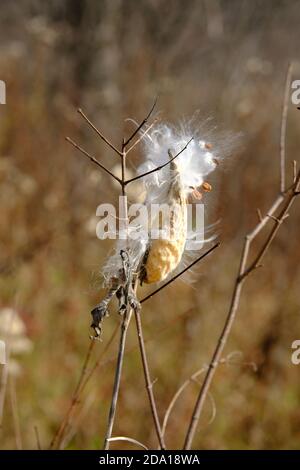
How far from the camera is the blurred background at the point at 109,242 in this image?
2787 millimetres

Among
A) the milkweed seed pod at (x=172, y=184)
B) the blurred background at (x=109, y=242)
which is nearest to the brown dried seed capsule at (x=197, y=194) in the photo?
the milkweed seed pod at (x=172, y=184)

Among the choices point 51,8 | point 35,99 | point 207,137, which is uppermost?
point 51,8

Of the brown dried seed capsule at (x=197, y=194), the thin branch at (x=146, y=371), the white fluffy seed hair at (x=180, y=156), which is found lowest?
the thin branch at (x=146, y=371)

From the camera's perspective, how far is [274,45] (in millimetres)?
6137

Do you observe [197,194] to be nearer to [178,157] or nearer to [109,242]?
[178,157]

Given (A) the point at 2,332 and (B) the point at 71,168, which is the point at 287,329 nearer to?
(A) the point at 2,332

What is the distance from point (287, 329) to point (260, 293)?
0.88 meters

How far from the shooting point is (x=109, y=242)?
3633mm

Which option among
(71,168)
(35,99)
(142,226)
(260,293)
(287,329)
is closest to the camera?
(142,226)

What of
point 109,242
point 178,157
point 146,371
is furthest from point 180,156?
point 109,242

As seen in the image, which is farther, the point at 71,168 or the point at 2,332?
the point at 71,168

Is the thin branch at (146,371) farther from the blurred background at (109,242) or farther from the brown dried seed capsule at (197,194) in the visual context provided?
the brown dried seed capsule at (197,194)

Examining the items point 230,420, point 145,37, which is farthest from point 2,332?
point 145,37

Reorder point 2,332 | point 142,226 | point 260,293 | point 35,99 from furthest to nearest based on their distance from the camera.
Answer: point 35,99 < point 260,293 < point 2,332 < point 142,226
